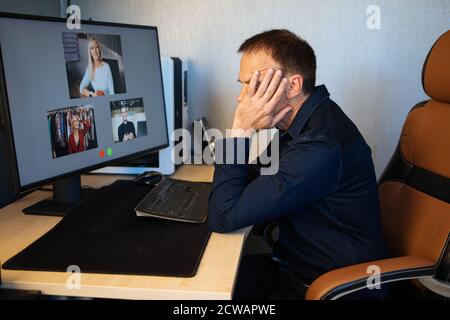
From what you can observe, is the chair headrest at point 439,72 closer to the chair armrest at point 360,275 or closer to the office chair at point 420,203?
the office chair at point 420,203

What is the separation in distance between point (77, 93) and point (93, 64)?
108 millimetres

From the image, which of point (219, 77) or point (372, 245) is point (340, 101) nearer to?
point (219, 77)

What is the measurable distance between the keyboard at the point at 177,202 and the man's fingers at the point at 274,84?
36 centimetres

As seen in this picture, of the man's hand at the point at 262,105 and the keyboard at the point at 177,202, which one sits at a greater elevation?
the man's hand at the point at 262,105

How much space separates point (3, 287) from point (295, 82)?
31.6 inches

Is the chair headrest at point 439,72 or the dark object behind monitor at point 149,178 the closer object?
the chair headrest at point 439,72

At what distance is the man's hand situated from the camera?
102 centimetres

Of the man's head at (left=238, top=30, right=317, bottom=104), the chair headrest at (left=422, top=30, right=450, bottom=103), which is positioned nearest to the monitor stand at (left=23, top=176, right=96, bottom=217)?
the man's head at (left=238, top=30, right=317, bottom=104)

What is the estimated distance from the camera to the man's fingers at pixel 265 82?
1014 mm

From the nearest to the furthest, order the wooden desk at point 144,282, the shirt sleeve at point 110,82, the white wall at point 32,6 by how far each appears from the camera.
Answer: the wooden desk at point 144,282 < the shirt sleeve at point 110,82 < the white wall at point 32,6

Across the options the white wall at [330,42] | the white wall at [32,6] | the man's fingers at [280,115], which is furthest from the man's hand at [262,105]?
the white wall at [32,6]

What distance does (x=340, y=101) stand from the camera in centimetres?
164

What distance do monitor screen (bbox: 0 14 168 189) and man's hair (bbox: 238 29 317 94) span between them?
1.32 ft

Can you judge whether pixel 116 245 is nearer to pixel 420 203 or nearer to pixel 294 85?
pixel 294 85
